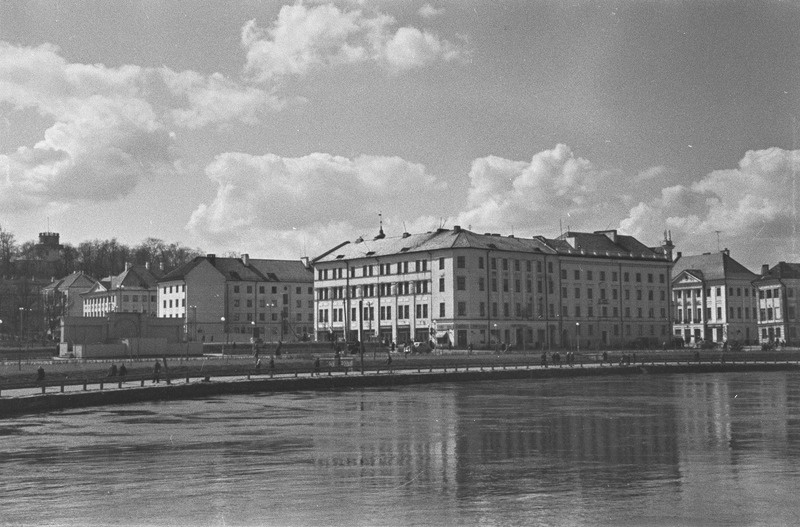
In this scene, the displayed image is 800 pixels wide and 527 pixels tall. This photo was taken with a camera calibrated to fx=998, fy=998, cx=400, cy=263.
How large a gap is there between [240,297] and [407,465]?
13967 centimetres

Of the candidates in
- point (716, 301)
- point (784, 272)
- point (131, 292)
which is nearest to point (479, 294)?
point (716, 301)

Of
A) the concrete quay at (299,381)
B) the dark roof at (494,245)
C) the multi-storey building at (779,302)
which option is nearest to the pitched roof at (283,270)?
the dark roof at (494,245)

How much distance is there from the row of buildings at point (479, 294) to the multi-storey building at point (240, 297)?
0.20 meters

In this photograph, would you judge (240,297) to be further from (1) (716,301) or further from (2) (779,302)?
(2) (779,302)

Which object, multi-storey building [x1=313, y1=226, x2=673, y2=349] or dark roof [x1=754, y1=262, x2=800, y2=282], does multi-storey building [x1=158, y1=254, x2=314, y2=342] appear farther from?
dark roof [x1=754, y1=262, x2=800, y2=282]

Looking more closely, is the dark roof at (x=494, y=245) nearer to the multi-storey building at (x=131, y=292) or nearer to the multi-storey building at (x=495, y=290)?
the multi-storey building at (x=495, y=290)

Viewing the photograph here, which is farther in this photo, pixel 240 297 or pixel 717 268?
pixel 717 268

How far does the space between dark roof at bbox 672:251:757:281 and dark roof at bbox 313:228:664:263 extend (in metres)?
22.2

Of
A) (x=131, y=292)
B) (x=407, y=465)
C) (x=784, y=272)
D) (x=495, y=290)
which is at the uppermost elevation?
(x=784, y=272)

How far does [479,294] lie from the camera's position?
124 metres

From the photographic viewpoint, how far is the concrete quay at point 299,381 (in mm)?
50441

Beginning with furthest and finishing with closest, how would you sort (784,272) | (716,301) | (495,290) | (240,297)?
1. (784,272)
2. (716,301)
3. (240,297)
4. (495,290)

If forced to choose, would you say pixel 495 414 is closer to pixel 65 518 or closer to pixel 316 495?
pixel 316 495

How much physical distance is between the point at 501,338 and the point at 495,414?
81712 millimetres
